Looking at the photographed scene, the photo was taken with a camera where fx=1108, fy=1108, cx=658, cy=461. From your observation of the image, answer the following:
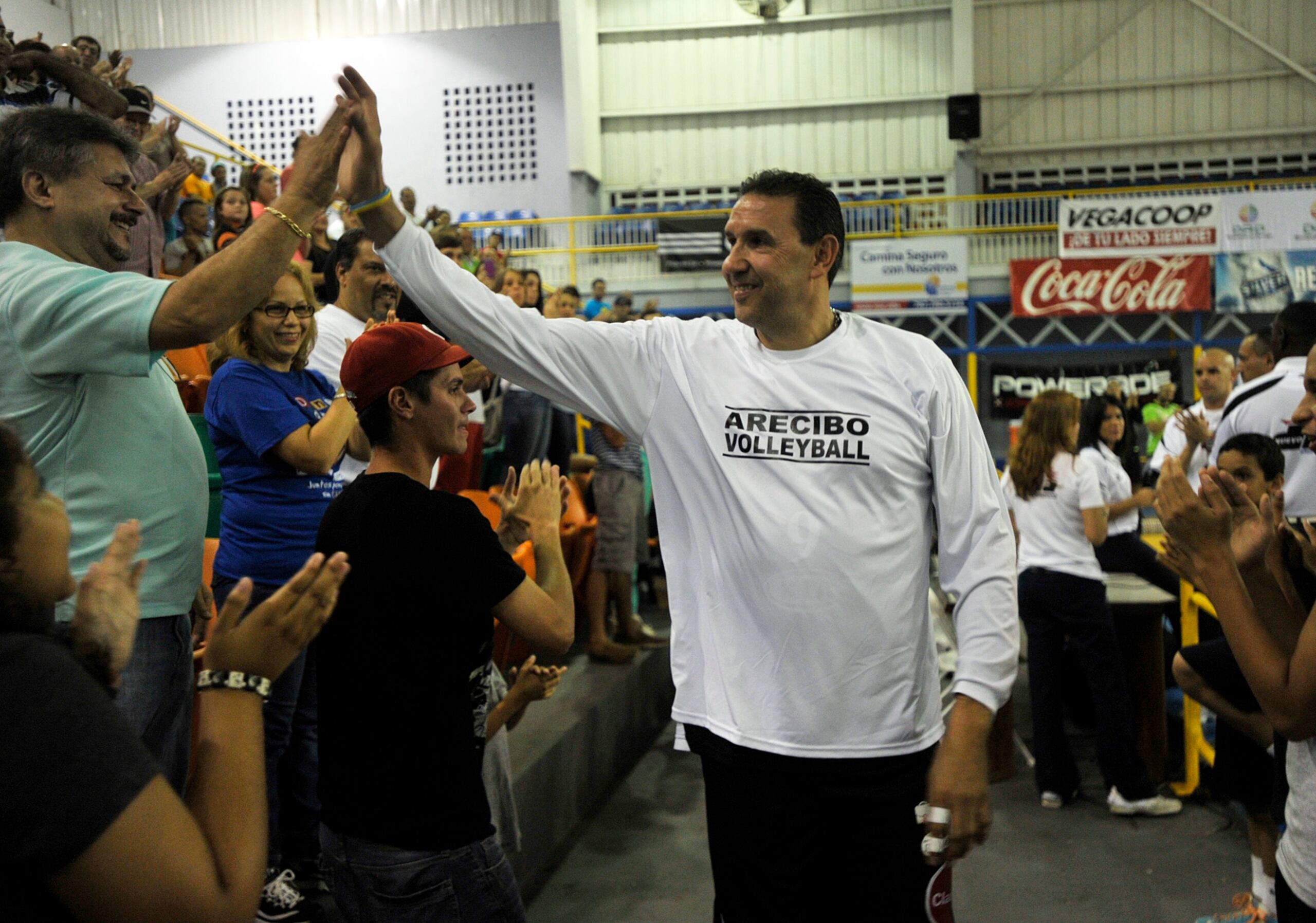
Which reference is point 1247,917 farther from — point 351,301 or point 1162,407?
point 1162,407

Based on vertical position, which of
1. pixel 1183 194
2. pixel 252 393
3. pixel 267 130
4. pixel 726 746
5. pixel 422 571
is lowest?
pixel 726 746

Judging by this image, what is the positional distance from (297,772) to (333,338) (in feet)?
4.26

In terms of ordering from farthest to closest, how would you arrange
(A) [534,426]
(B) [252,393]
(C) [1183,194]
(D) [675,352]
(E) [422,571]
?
(C) [1183,194]
(A) [534,426]
(B) [252,393]
(D) [675,352]
(E) [422,571]

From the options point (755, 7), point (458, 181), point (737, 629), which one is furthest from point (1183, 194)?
point (737, 629)

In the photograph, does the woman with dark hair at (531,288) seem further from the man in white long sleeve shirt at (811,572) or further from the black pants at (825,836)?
the black pants at (825,836)

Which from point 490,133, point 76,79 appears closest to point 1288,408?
point 76,79

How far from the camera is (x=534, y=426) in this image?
18.1 feet

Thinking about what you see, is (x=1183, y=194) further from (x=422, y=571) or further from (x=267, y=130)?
(x=422, y=571)

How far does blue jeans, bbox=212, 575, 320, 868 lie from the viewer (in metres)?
2.71

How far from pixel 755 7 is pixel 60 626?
17336mm

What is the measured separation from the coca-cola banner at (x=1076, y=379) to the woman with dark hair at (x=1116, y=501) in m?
8.94

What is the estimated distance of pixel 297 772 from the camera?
9.33ft

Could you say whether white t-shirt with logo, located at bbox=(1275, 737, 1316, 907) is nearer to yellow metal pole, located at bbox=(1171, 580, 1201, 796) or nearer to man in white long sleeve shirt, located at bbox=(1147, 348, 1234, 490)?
yellow metal pole, located at bbox=(1171, 580, 1201, 796)

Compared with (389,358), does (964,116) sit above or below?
above
